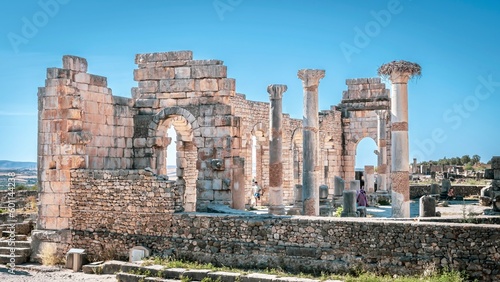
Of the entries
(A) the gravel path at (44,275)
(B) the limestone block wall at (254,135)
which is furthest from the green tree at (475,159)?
(A) the gravel path at (44,275)

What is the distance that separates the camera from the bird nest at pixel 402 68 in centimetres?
1591

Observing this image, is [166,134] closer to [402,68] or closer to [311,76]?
[311,76]

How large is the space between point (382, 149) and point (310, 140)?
1170 centimetres

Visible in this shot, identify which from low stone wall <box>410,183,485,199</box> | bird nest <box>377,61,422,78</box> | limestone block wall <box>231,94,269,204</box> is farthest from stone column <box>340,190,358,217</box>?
low stone wall <box>410,183,485,199</box>

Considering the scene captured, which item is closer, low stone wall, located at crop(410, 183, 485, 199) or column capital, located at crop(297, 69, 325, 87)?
column capital, located at crop(297, 69, 325, 87)

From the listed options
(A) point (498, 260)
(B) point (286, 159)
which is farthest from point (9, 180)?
(B) point (286, 159)

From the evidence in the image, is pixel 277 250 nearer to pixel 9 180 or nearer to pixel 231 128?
pixel 231 128

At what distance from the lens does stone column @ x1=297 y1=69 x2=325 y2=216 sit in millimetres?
18578

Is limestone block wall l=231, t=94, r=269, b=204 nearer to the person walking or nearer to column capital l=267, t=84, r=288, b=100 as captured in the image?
the person walking

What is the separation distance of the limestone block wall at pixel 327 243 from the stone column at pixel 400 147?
4018 millimetres

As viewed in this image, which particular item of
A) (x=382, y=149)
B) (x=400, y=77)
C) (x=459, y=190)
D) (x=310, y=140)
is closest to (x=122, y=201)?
(x=310, y=140)

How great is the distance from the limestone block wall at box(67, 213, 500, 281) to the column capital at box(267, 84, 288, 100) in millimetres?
6723

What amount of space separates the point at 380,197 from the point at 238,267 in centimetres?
1643

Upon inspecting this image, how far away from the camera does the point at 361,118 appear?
31.6 meters
